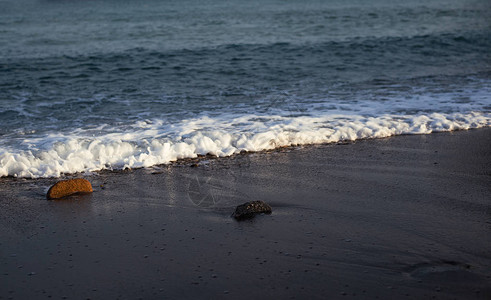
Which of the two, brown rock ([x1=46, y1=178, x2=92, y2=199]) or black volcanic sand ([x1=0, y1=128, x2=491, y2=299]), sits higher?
brown rock ([x1=46, y1=178, x2=92, y2=199])

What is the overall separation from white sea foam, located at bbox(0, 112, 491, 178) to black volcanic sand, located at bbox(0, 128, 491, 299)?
0.31 m

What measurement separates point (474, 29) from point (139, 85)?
49.0 feet

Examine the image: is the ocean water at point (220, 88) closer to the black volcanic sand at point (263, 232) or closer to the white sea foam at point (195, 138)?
the white sea foam at point (195, 138)

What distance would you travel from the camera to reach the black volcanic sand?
3.09 m

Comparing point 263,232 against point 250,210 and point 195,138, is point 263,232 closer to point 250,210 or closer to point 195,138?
point 250,210

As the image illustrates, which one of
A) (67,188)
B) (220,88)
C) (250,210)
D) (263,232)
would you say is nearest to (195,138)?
(67,188)

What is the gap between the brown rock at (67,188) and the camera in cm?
468

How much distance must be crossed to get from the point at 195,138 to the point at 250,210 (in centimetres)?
237

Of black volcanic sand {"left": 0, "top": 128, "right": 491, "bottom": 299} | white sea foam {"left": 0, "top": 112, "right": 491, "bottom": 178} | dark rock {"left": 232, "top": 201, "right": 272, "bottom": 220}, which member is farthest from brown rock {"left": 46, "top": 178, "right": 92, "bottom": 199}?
dark rock {"left": 232, "top": 201, "right": 272, "bottom": 220}

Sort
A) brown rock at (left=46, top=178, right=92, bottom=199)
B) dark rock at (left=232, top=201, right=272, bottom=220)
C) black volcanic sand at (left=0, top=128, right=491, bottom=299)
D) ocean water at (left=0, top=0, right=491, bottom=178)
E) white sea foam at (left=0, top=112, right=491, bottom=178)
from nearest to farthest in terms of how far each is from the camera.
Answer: black volcanic sand at (left=0, top=128, right=491, bottom=299) < dark rock at (left=232, top=201, right=272, bottom=220) < brown rock at (left=46, top=178, right=92, bottom=199) < white sea foam at (left=0, top=112, right=491, bottom=178) < ocean water at (left=0, top=0, right=491, bottom=178)

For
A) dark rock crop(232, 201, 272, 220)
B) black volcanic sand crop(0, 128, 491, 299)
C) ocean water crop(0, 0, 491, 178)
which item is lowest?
black volcanic sand crop(0, 128, 491, 299)

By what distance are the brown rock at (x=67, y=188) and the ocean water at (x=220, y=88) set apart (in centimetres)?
85

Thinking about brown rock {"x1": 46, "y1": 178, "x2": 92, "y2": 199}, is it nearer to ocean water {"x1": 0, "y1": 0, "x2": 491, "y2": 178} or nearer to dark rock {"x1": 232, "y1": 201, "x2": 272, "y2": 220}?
ocean water {"x1": 0, "y1": 0, "x2": 491, "y2": 178}

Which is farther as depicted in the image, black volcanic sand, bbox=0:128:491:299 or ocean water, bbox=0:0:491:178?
ocean water, bbox=0:0:491:178
